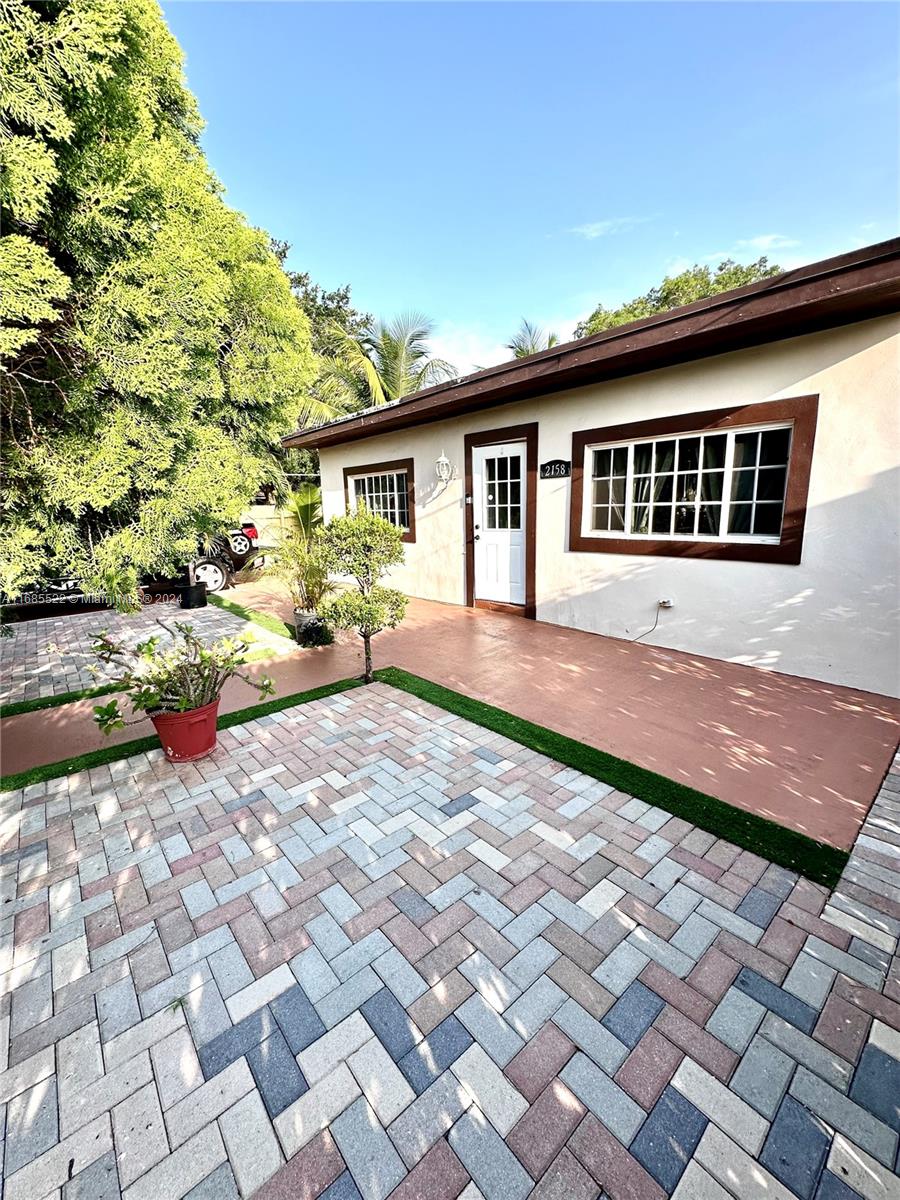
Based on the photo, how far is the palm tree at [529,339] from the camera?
1683 cm

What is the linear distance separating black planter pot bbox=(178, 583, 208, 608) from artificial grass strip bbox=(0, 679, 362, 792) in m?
4.60

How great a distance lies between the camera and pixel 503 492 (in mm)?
6750

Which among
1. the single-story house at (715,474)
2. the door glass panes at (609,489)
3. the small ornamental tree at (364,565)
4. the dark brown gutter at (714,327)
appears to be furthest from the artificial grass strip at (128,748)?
the dark brown gutter at (714,327)

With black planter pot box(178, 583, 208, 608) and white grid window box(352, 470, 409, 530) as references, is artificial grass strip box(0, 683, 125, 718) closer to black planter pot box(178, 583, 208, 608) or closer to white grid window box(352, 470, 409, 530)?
black planter pot box(178, 583, 208, 608)

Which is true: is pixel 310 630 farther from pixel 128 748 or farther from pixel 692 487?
pixel 692 487

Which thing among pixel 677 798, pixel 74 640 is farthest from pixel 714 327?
pixel 74 640

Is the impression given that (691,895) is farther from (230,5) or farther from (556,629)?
(230,5)

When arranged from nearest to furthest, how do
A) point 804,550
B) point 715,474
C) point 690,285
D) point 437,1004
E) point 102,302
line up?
point 437,1004, point 102,302, point 804,550, point 715,474, point 690,285

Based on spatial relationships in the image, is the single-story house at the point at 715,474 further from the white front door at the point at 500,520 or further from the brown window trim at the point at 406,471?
the brown window trim at the point at 406,471

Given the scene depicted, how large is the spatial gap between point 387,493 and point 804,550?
6481mm

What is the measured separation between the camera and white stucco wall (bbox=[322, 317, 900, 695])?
12.5 feet

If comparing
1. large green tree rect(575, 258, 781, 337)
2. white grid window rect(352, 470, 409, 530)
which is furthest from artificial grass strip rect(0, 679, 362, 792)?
large green tree rect(575, 258, 781, 337)

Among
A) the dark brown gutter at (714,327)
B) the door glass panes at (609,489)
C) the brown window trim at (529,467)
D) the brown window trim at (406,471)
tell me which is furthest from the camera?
the brown window trim at (406,471)

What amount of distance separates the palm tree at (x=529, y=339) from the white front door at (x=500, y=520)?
39.8 feet
